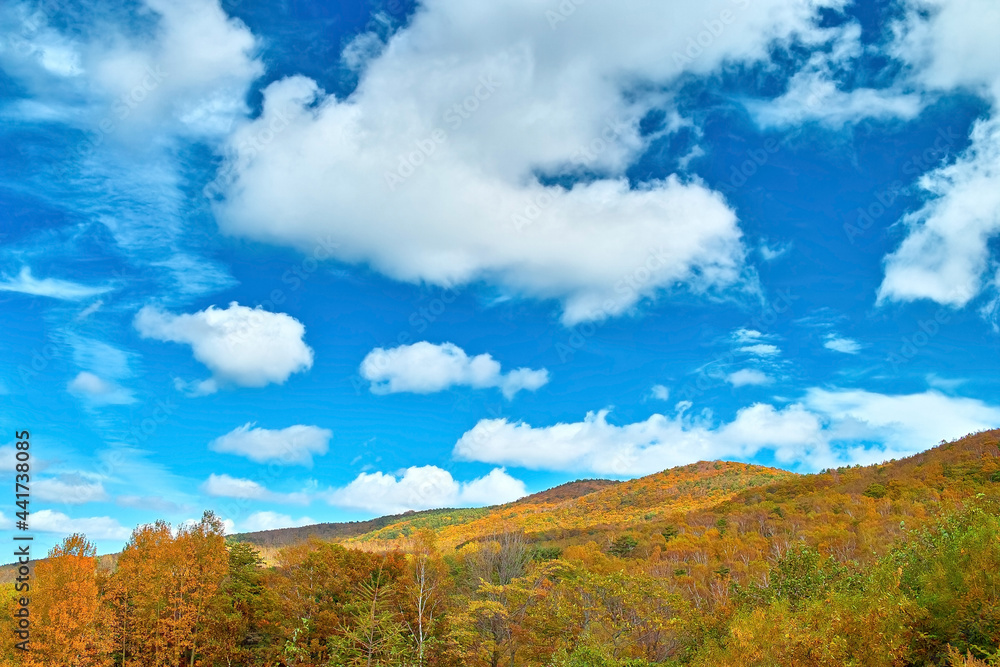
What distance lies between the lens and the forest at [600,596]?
1598 centimetres

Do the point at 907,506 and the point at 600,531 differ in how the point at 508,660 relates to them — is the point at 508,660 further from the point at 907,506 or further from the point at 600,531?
the point at 600,531

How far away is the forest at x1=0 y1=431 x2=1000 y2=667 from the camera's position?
16.0m

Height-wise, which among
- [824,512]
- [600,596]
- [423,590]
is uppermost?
[824,512]

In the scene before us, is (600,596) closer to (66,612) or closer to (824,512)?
(66,612)

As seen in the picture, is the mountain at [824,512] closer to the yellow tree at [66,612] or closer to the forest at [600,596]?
the forest at [600,596]

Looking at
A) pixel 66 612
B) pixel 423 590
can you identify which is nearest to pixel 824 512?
pixel 423 590

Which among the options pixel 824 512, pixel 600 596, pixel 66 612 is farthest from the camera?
pixel 824 512

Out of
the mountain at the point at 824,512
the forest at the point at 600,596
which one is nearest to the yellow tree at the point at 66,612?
the forest at the point at 600,596

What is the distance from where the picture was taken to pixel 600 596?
32.1 m

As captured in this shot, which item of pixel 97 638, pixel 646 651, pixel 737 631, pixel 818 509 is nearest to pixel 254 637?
pixel 97 638

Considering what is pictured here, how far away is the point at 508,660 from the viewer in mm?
36188

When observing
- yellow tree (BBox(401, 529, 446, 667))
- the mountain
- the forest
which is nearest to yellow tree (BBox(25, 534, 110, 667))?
the forest

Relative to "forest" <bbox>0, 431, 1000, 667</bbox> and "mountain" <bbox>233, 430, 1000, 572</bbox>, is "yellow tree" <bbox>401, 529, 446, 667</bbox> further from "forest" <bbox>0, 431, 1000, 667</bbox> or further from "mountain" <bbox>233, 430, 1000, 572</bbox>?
"mountain" <bbox>233, 430, 1000, 572</bbox>

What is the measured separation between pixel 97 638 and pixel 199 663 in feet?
25.0
